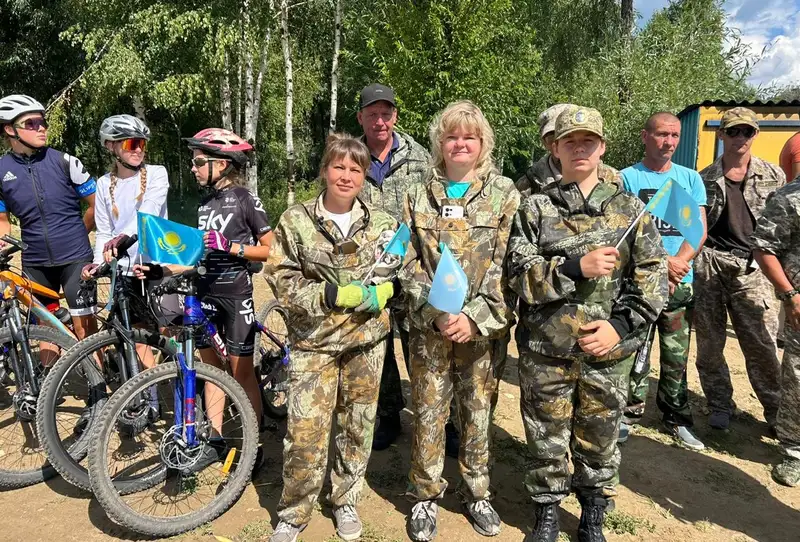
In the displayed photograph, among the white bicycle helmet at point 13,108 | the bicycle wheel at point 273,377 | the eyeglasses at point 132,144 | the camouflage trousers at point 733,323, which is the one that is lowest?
the bicycle wheel at point 273,377

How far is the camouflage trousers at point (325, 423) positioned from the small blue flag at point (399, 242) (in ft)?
1.76

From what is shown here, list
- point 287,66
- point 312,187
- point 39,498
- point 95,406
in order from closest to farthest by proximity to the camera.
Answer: point 39,498 < point 95,406 < point 287,66 < point 312,187

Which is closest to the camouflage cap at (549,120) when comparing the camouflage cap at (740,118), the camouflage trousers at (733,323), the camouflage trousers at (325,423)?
the camouflage cap at (740,118)

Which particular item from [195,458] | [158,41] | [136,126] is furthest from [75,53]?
[195,458]

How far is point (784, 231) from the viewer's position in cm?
342

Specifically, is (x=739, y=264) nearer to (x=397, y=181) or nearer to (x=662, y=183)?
(x=662, y=183)

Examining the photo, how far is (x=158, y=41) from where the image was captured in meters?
13.1

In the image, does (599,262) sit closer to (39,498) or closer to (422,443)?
(422,443)

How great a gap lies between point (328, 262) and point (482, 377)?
1.03m

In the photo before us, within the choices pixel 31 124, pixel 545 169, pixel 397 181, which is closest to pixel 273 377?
pixel 397 181

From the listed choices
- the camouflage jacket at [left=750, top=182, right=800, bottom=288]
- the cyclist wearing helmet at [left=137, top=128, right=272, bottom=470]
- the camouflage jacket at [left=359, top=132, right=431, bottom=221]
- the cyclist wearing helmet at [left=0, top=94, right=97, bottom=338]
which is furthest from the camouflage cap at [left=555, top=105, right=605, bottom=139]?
the cyclist wearing helmet at [left=0, top=94, right=97, bottom=338]

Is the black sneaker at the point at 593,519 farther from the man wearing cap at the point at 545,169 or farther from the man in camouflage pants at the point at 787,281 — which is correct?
the man wearing cap at the point at 545,169

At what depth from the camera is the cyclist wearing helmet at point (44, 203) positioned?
3.63 m

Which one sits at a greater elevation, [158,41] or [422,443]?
[158,41]
